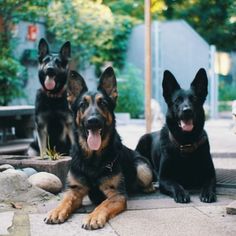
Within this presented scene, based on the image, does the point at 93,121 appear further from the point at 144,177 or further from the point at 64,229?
the point at 144,177

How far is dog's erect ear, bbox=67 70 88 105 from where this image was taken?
4270 millimetres

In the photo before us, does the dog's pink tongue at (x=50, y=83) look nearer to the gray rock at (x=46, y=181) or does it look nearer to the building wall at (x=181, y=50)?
the gray rock at (x=46, y=181)

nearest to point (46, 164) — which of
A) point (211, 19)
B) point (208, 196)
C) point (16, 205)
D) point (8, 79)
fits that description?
point (16, 205)

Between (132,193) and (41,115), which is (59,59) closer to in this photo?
(41,115)

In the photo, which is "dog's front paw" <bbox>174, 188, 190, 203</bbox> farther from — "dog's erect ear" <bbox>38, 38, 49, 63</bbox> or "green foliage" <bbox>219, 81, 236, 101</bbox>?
"green foliage" <bbox>219, 81, 236, 101</bbox>

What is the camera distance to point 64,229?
3502mm

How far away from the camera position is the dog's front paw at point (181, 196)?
14.2 feet

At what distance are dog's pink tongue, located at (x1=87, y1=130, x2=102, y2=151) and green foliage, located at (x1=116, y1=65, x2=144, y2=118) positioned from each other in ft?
36.8

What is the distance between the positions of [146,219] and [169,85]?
65.8 inches

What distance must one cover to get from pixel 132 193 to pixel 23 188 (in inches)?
44.1

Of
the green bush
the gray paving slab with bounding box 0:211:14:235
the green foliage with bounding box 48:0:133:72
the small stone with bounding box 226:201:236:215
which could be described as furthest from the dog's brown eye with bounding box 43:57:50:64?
the green foliage with bounding box 48:0:133:72

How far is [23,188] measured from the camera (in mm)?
4480

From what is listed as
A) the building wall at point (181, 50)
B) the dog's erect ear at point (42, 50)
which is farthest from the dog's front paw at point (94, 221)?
the building wall at point (181, 50)

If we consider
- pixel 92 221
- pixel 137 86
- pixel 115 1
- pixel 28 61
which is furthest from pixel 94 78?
pixel 92 221
